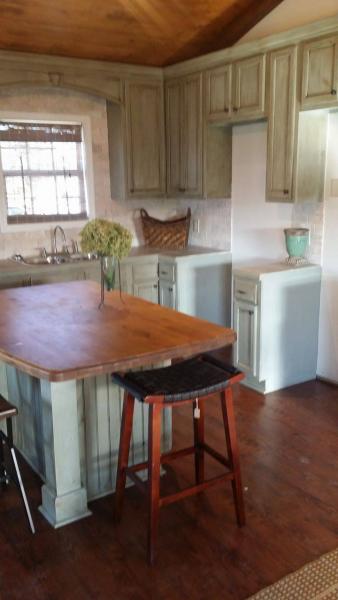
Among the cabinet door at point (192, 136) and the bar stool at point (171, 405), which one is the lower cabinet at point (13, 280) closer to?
the cabinet door at point (192, 136)

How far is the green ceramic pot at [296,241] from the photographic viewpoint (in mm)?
3908

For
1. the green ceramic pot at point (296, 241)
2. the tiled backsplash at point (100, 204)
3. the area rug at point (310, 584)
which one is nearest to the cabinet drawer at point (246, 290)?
the green ceramic pot at point (296, 241)

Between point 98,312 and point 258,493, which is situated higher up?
point 98,312

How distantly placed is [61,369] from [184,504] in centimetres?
111

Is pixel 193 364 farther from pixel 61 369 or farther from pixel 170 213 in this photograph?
pixel 170 213

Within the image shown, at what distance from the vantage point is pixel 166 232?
512 cm

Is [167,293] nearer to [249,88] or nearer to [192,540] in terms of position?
[249,88]

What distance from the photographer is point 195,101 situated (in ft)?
14.8

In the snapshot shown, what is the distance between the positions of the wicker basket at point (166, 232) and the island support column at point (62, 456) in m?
2.91

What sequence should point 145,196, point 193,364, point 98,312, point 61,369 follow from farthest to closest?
point 145,196 < point 98,312 < point 193,364 < point 61,369

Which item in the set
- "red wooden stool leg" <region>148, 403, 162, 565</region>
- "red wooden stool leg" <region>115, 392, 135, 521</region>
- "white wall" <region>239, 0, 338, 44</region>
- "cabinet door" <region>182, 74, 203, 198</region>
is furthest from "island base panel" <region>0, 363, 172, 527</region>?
"white wall" <region>239, 0, 338, 44</region>

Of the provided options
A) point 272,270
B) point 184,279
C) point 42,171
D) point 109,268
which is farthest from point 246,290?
point 42,171

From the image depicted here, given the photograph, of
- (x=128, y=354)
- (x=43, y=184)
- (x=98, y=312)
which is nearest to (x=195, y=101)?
(x=43, y=184)

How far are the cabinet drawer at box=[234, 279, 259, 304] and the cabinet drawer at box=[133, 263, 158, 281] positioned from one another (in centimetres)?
100
